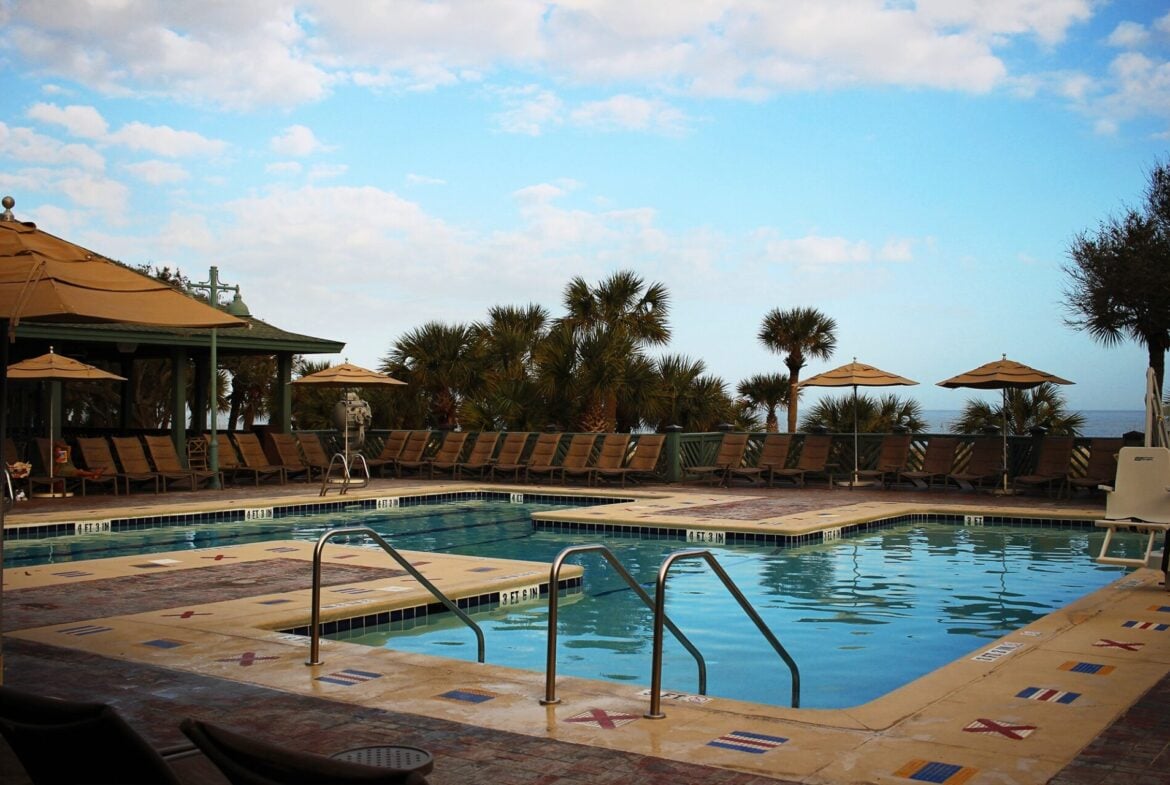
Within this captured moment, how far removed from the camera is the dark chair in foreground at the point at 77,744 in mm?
2137

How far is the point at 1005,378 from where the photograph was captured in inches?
661

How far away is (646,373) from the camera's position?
70.5 ft

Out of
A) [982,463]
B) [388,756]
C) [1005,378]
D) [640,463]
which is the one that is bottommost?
[388,756]

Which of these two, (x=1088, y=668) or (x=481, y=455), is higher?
(x=481, y=455)

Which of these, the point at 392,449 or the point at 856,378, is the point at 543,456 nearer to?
the point at 392,449

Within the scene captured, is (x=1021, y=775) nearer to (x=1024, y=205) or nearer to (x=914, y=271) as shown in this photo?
(x=1024, y=205)

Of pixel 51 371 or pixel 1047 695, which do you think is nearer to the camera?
pixel 1047 695

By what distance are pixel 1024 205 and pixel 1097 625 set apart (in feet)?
54.1

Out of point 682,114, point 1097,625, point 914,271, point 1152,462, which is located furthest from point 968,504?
point 914,271

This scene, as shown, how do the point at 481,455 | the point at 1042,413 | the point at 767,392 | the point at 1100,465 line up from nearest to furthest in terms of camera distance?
the point at 1100,465 → the point at 481,455 → the point at 1042,413 → the point at 767,392

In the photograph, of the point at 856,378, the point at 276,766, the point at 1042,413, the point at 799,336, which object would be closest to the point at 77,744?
the point at 276,766

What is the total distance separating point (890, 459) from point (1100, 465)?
3078mm

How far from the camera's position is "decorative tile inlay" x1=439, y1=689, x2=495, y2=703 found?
16.1 ft

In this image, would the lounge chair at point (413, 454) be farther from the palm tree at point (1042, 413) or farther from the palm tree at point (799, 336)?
the palm tree at point (1042, 413)
